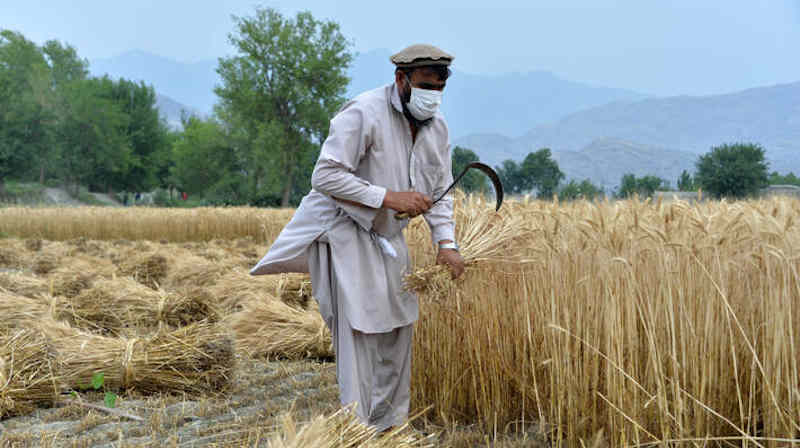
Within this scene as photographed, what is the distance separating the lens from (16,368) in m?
3.27

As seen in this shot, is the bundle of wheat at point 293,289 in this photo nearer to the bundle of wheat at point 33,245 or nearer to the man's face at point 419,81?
the man's face at point 419,81

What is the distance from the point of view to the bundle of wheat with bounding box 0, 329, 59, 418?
10.2 ft

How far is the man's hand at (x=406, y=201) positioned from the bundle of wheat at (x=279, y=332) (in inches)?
90.8

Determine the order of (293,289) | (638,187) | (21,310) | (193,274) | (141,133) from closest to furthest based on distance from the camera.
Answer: (21,310), (293,289), (193,274), (638,187), (141,133)

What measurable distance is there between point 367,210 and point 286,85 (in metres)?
36.8

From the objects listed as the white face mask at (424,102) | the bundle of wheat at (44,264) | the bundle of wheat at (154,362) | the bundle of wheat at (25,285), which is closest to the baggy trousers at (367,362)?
the white face mask at (424,102)

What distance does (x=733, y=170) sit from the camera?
34.4m

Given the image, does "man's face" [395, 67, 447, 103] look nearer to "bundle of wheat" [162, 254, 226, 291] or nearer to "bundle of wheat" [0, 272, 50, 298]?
"bundle of wheat" [0, 272, 50, 298]

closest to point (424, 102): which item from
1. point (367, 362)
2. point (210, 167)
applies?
point (367, 362)

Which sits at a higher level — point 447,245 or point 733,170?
point 733,170

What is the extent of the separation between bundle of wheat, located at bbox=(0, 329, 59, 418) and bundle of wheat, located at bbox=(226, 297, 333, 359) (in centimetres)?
125

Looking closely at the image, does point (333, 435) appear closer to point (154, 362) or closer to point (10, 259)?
point (154, 362)

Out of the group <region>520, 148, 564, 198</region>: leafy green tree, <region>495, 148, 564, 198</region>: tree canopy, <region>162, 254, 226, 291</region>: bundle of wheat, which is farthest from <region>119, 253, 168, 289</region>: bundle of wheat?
<region>520, 148, 564, 198</region>: leafy green tree

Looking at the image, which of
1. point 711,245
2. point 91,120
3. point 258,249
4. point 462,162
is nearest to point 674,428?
point 711,245
